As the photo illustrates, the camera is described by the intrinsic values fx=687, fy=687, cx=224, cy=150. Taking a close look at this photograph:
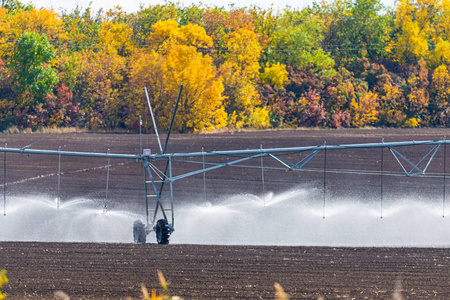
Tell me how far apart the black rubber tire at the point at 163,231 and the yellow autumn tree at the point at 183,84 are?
40.2m

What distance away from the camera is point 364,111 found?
77.8 meters

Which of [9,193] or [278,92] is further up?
[278,92]

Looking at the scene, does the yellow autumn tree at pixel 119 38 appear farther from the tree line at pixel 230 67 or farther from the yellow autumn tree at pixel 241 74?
the yellow autumn tree at pixel 241 74

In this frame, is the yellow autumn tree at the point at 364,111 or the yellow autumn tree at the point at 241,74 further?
the yellow autumn tree at the point at 364,111

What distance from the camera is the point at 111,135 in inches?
2489

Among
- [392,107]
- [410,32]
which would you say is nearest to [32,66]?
[392,107]

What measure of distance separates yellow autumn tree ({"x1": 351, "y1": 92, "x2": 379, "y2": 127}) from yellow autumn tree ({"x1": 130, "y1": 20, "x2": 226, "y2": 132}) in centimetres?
1707

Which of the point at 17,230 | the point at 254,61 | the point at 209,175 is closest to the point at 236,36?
the point at 254,61

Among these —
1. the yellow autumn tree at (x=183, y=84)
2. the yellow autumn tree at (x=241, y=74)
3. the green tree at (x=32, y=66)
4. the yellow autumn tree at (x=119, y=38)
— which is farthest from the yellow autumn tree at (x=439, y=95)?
the green tree at (x=32, y=66)

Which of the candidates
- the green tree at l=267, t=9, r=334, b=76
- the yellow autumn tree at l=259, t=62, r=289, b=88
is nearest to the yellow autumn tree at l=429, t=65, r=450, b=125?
the green tree at l=267, t=9, r=334, b=76

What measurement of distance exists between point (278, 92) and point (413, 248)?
54.8 m

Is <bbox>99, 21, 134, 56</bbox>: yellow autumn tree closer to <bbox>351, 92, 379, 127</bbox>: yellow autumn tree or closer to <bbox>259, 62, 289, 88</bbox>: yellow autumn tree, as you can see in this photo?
<bbox>259, 62, 289, 88</bbox>: yellow autumn tree

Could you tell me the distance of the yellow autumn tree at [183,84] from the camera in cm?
6381

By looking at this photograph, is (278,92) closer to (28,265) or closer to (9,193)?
(9,193)
